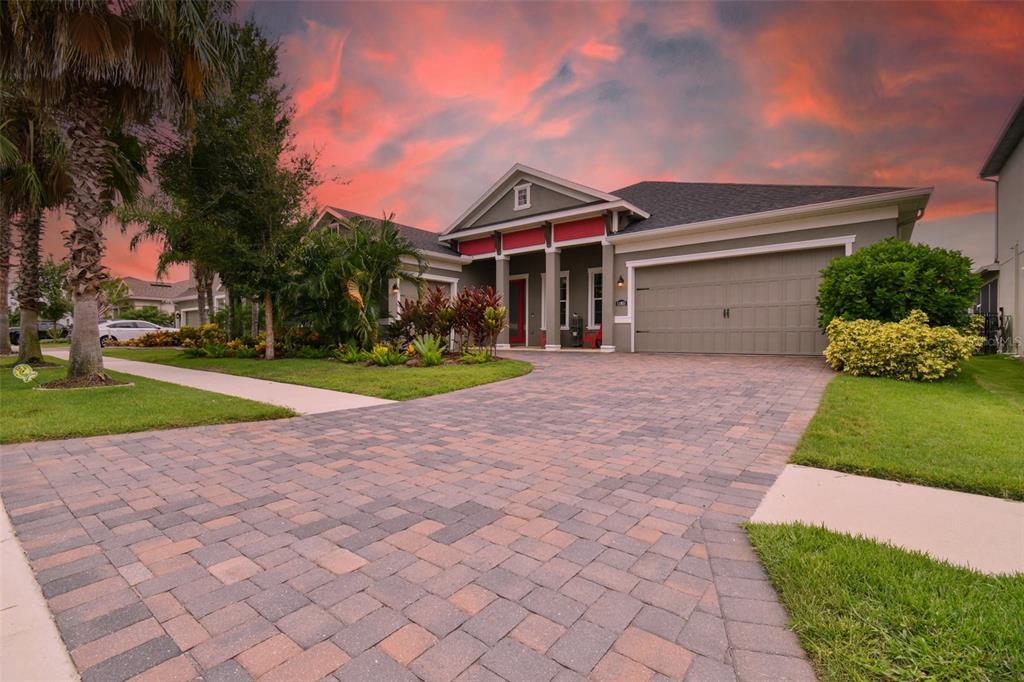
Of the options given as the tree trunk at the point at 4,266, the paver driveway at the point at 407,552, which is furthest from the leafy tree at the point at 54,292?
the paver driveway at the point at 407,552

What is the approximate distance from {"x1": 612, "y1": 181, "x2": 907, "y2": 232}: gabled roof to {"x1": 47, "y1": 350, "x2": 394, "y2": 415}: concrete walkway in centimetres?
1039

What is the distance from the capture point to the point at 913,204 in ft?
33.3

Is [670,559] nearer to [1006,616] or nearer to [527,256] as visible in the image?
[1006,616]

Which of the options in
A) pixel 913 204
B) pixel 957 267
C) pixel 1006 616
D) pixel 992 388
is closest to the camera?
pixel 1006 616

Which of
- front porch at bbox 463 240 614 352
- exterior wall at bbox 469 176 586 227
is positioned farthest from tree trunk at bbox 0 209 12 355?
exterior wall at bbox 469 176 586 227

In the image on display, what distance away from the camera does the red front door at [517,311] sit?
58.0ft

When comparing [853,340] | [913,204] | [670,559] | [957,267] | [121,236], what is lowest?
[670,559]

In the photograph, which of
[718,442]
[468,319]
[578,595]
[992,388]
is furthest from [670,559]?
[468,319]

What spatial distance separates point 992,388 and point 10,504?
1096cm

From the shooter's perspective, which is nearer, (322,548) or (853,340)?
(322,548)

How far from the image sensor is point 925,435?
4.14 metres

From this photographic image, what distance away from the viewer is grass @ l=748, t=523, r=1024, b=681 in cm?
143

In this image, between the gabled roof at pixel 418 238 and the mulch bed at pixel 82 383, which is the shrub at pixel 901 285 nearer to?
the gabled roof at pixel 418 238

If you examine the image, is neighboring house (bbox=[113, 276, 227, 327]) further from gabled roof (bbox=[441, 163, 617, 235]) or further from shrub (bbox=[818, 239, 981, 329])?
shrub (bbox=[818, 239, 981, 329])
